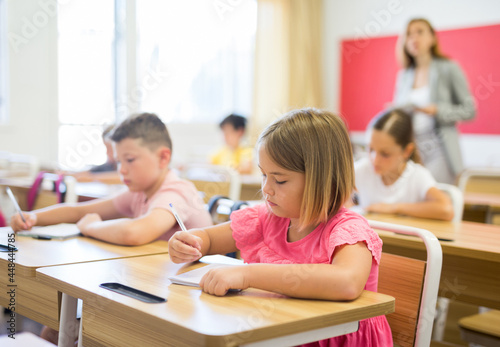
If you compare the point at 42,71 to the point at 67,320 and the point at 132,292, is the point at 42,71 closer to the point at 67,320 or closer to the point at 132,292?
the point at 67,320

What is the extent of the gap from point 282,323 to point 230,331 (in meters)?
0.10

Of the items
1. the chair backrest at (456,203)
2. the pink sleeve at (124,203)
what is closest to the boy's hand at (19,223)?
the pink sleeve at (124,203)

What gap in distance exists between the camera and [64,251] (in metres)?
1.55

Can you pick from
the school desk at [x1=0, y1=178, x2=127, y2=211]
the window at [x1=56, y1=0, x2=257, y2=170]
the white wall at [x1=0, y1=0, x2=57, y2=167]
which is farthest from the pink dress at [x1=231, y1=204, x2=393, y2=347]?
the white wall at [x1=0, y1=0, x2=57, y2=167]

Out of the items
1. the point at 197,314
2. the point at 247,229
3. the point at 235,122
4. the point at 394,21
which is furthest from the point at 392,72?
the point at 197,314

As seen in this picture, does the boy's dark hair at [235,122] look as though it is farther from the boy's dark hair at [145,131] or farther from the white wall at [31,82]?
the boy's dark hair at [145,131]

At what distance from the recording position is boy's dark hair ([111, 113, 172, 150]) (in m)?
1.96

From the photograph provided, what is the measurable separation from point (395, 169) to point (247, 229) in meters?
1.35

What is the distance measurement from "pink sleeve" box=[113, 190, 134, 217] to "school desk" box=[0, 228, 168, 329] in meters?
0.45

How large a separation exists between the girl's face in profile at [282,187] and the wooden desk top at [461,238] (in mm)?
710

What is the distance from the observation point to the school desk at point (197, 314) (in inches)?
34.5

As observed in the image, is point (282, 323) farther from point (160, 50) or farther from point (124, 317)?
point (160, 50)

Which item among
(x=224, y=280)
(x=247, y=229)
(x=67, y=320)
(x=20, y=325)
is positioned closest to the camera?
(x=224, y=280)

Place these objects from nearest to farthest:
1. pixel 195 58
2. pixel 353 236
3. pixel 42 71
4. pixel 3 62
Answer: pixel 353 236
pixel 3 62
pixel 42 71
pixel 195 58
